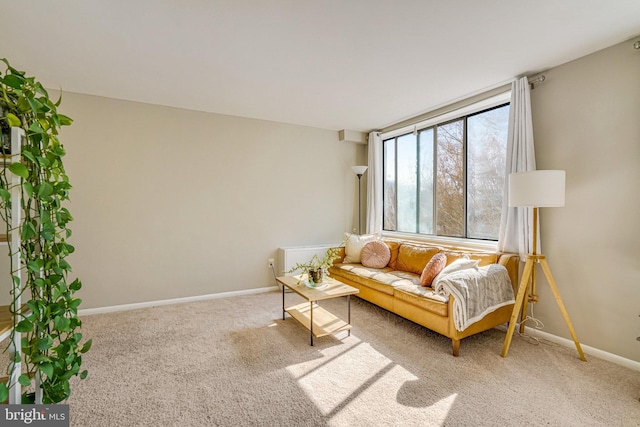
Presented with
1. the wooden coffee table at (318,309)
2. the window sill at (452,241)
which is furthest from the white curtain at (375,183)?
the wooden coffee table at (318,309)

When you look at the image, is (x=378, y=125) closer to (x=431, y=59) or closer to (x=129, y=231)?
(x=431, y=59)

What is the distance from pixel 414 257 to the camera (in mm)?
3943

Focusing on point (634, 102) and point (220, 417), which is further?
point (634, 102)

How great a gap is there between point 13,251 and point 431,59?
3.10m

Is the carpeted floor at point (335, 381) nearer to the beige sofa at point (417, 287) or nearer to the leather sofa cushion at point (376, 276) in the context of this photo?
the beige sofa at point (417, 287)

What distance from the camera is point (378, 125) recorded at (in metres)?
4.95

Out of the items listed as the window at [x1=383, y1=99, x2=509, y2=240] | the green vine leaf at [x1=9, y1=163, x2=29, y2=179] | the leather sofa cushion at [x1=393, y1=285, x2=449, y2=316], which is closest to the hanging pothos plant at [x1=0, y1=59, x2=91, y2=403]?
the green vine leaf at [x1=9, y1=163, x2=29, y2=179]

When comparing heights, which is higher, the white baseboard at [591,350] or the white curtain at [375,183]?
the white curtain at [375,183]

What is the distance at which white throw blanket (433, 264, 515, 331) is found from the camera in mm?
2594

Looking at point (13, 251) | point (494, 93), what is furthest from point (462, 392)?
point (494, 93)

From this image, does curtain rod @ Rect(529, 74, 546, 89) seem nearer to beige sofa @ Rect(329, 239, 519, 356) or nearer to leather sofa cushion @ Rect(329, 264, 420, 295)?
beige sofa @ Rect(329, 239, 519, 356)

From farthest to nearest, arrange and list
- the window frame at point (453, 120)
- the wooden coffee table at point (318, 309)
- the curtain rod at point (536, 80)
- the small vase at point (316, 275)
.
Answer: the window frame at point (453, 120)
the small vase at point (316, 275)
the curtain rod at point (536, 80)
the wooden coffee table at point (318, 309)

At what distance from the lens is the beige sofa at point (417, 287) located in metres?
2.71

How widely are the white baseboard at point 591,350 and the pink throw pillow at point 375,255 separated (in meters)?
1.71
